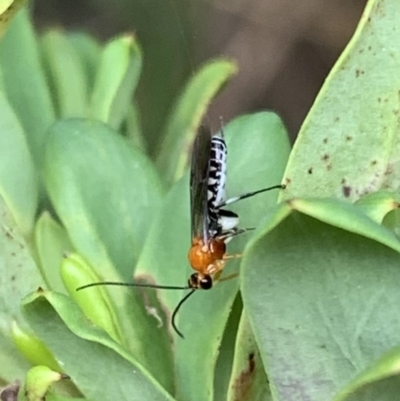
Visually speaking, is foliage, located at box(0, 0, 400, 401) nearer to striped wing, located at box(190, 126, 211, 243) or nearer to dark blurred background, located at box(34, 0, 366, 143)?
striped wing, located at box(190, 126, 211, 243)

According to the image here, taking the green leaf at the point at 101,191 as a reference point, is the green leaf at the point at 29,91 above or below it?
above

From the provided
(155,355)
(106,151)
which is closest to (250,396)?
(155,355)

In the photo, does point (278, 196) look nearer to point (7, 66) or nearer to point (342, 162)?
point (342, 162)

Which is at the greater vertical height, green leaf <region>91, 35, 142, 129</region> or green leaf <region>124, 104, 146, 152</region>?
green leaf <region>91, 35, 142, 129</region>

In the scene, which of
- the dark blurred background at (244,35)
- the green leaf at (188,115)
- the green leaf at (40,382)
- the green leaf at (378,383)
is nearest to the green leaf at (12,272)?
the green leaf at (40,382)

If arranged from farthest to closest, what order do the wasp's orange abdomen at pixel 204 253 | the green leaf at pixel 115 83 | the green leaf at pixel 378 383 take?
the green leaf at pixel 115 83 < the wasp's orange abdomen at pixel 204 253 < the green leaf at pixel 378 383

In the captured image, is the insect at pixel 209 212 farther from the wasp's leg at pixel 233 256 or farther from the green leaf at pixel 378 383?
the green leaf at pixel 378 383

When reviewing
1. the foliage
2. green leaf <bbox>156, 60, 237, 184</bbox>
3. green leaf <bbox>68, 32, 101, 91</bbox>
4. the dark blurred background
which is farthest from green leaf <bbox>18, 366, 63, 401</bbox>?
the dark blurred background
